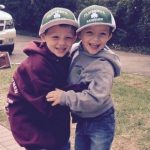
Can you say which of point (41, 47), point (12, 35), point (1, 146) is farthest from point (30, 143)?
point (12, 35)

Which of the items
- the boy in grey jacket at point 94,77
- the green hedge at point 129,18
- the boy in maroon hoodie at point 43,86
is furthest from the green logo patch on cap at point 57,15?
the green hedge at point 129,18

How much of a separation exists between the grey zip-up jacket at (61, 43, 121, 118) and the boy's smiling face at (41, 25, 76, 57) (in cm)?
15

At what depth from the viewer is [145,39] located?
13688mm

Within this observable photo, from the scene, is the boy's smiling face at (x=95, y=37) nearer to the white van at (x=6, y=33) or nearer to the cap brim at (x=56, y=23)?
the cap brim at (x=56, y=23)

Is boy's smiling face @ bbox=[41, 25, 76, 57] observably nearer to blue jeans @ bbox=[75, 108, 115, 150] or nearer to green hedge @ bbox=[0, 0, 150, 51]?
blue jeans @ bbox=[75, 108, 115, 150]

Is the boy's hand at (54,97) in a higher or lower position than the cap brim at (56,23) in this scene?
lower

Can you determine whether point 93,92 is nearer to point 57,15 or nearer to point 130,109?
point 57,15

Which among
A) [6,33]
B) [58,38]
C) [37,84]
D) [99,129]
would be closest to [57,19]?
[58,38]

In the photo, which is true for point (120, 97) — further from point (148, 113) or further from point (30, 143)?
point (30, 143)

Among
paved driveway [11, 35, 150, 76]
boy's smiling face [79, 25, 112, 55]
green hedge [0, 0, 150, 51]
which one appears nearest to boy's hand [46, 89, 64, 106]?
boy's smiling face [79, 25, 112, 55]

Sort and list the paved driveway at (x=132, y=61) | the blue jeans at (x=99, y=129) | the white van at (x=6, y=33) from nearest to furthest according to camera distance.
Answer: the blue jeans at (x=99, y=129) < the paved driveway at (x=132, y=61) < the white van at (x=6, y=33)

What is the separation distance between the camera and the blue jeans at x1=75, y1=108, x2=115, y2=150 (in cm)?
270

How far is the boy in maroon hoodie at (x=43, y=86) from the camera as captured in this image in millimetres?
2473

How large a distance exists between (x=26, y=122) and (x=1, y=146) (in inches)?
91.7
